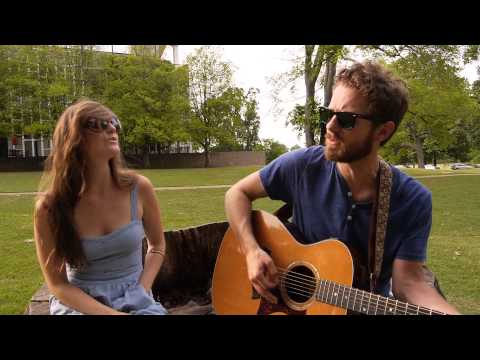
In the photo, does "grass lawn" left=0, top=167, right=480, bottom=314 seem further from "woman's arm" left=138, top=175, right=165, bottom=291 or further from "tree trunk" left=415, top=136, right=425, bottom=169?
"woman's arm" left=138, top=175, right=165, bottom=291

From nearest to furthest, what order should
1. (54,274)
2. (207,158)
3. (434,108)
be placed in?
(54,274) < (207,158) < (434,108)

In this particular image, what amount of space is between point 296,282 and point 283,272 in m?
0.09

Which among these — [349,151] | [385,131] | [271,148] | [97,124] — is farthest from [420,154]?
[97,124]

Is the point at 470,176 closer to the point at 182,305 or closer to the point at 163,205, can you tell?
the point at 163,205

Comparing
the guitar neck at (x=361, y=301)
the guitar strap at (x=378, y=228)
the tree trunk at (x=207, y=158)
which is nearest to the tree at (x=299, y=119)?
the tree trunk at (x=207, y=158)

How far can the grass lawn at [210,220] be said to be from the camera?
425 cm

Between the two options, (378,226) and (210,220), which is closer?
(378,226)

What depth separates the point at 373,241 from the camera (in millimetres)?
1819

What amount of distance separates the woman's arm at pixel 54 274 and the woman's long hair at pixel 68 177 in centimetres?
3

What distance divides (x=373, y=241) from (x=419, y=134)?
612 centimetres

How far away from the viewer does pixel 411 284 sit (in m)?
1.83

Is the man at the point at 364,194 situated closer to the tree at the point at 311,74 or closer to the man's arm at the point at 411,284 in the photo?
the man's arm at the point at 411,284

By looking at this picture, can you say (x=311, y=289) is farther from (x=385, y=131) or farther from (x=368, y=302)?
(x=385, y=131)

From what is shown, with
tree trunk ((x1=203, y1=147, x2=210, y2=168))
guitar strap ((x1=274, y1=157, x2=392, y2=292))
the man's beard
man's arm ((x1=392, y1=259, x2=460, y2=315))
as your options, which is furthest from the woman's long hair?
tree trunk ((x1=203, y1=147, x2=210, y2=168))
